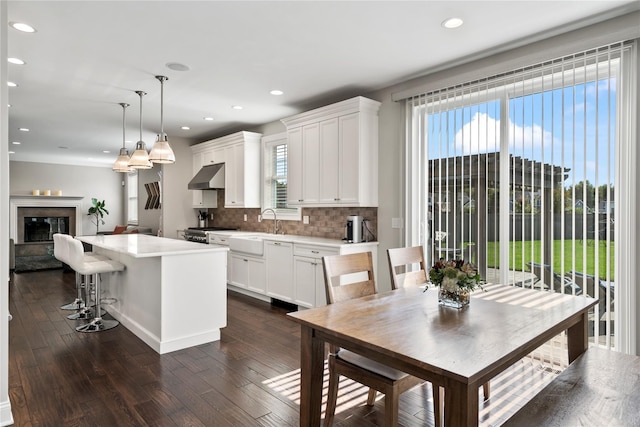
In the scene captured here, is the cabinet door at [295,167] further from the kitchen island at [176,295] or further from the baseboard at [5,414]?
the baseboard at [5,414]

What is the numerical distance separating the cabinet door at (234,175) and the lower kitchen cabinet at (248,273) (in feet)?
3.23

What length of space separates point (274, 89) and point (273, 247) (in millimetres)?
1926

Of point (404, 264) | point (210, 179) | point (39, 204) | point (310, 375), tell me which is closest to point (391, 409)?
point (310, 375)

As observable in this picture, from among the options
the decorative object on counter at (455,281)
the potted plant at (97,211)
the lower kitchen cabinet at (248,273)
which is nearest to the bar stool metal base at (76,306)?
the lower kitchen cabinet at (248,273)

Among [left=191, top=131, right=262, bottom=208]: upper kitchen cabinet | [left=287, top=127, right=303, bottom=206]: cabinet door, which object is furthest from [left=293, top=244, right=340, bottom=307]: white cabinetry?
[left=191, top=131, right=262, bottom=208]: upper kitchen cabinet

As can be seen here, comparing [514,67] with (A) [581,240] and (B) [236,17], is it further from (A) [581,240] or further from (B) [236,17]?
(B) [236,17]

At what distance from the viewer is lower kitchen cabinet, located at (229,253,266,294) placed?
4.98 metres

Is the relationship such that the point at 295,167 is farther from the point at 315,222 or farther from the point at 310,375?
the point at 310,375

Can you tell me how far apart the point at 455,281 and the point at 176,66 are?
10.4 feet

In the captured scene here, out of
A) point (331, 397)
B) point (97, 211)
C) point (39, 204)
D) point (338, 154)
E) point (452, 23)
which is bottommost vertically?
point (331, 397)

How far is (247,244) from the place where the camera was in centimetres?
513

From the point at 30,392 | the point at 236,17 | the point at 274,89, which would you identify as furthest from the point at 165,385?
the point at 274,89

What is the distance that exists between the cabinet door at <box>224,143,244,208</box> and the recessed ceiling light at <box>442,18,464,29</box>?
3813 millimetres

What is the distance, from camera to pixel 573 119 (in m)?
2.78
